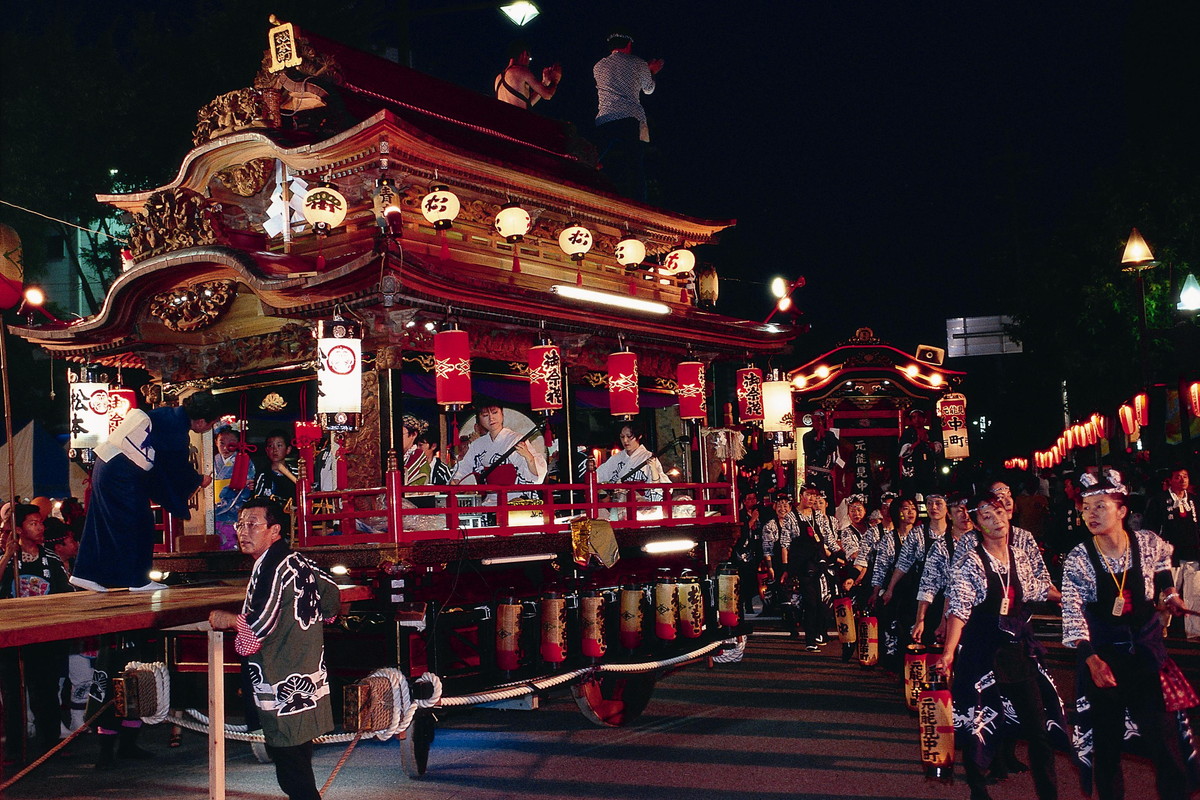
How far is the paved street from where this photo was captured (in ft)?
23.9

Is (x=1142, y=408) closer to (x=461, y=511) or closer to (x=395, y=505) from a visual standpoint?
(x=461, y=511)

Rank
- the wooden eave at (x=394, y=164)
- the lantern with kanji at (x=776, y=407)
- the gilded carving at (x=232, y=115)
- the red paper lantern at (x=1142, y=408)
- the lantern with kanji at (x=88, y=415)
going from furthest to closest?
1. the red paper lantern at (x=1142, y=408)
2. the lantern with kanji at (x=776, y=407)
3. the gilded carving at (x=232, y=115)
4. the lantern with kanji at (x=88, y=415)
5. the wooden eave at (x=394, y=164)

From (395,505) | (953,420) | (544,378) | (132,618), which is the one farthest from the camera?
(953,420)

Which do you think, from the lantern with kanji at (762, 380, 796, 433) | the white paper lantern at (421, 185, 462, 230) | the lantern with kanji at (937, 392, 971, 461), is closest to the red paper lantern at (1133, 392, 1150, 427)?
the lantern with kanji at (937, 392, 971, 461)

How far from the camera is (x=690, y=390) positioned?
13.7m

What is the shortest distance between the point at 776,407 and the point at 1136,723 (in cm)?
996

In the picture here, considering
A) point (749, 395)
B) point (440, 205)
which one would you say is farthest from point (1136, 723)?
point (749, 395)

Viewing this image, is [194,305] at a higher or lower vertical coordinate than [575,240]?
lower

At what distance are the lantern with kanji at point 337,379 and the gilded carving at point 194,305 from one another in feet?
7.60

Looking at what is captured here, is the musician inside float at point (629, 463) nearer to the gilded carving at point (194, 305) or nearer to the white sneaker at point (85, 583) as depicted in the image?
the gilded carving at point (194, 305)

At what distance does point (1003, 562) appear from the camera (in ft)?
21.7

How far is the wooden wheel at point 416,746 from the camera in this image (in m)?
7.78

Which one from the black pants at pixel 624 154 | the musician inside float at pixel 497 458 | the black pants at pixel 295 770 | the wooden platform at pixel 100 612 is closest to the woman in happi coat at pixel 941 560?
the black pants at pixel 295 770

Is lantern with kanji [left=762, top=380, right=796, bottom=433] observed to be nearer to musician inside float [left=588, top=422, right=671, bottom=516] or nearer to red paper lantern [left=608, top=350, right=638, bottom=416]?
musician inside float [left=588, top=422, right=671, bottom=516]
